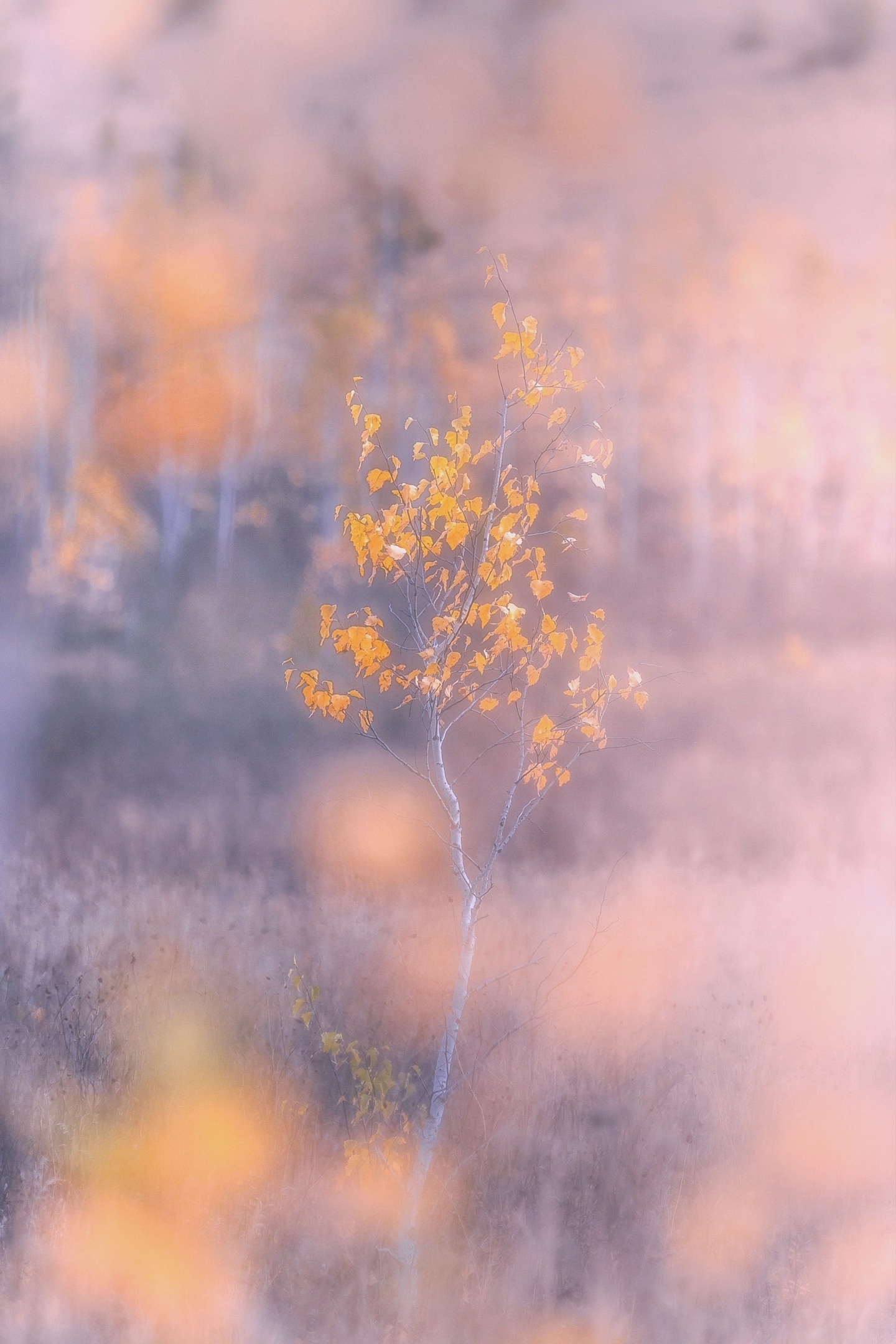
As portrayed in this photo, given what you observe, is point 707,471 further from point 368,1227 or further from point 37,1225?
point 37,1225

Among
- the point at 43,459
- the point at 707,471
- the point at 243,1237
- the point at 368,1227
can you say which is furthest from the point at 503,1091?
the point at 43,459

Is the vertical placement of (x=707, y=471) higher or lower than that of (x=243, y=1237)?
higher

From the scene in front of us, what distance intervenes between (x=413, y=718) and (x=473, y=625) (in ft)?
1.74

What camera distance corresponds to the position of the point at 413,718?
4348 millimetres

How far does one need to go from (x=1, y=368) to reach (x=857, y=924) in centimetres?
488

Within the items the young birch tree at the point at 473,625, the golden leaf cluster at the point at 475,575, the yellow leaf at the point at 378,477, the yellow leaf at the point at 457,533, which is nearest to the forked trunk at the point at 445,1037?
the young birch tree at the point at 473,625

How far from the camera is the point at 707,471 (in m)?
4.25

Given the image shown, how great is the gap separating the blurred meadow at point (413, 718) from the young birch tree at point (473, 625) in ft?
0.49

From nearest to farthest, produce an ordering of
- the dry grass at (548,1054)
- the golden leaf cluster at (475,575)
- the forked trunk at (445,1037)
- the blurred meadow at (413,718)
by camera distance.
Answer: the golden leaf cluster at (475,575)
the forked trunk at (445,1037)
the dry grass at (548,1054)
the blurred meadow at (413,718)

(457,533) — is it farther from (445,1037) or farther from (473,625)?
(445,1037)

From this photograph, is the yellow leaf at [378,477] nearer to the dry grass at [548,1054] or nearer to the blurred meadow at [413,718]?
the blurred meadow at [413,718]

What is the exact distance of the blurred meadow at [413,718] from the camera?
3.79 meters

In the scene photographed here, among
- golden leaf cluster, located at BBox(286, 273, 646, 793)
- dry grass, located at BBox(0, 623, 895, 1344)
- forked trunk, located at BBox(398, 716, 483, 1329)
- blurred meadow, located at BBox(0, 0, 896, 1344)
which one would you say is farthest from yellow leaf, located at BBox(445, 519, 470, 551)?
dry grass, located at BBox(0, 623, 895, 1344)

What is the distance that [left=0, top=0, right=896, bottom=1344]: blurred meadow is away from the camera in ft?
12.4
